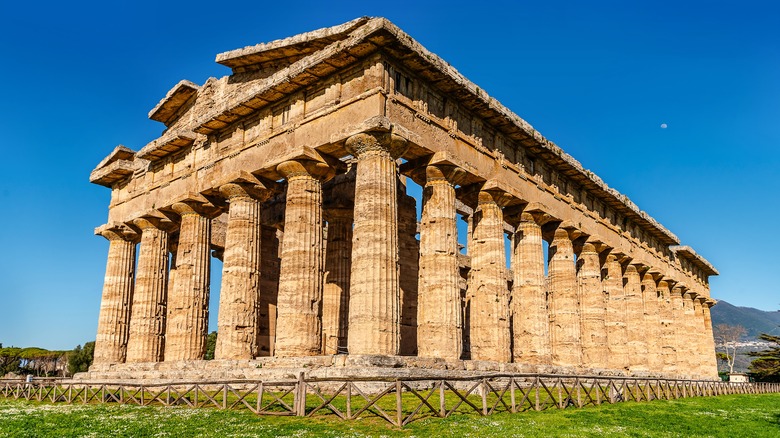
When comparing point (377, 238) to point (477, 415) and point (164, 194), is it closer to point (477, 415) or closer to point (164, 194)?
point (477, 415)

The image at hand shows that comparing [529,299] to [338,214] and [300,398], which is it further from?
[300,398]

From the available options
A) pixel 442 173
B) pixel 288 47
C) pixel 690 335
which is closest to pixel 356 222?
pixel 442 173

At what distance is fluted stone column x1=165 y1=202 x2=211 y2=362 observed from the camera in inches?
963

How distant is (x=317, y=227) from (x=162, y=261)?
394 inches

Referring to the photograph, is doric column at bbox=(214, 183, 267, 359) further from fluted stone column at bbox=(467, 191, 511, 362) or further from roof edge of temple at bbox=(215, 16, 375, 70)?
fluted stone column at bbox=(467, 191, 511, 362)

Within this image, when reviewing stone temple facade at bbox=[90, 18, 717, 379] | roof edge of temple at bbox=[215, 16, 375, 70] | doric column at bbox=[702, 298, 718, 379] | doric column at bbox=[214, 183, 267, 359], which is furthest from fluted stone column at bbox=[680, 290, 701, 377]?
roof edge of temple at bbox=[215, 16, 375, 70]

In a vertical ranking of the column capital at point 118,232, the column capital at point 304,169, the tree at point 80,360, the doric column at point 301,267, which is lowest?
the tree at point 80,360

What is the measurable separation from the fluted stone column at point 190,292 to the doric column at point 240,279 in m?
2.71

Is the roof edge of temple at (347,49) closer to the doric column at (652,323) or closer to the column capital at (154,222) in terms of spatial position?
the column capital at (154,222)

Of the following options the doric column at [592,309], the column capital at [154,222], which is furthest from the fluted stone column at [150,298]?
the doric column at [592,309]

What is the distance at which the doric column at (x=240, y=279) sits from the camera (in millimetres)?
21984

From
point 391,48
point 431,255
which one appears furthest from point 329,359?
point 391,48

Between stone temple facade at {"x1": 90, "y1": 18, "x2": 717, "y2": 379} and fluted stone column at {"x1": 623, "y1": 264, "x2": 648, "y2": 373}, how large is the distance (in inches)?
3.9

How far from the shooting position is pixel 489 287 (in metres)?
23.1
